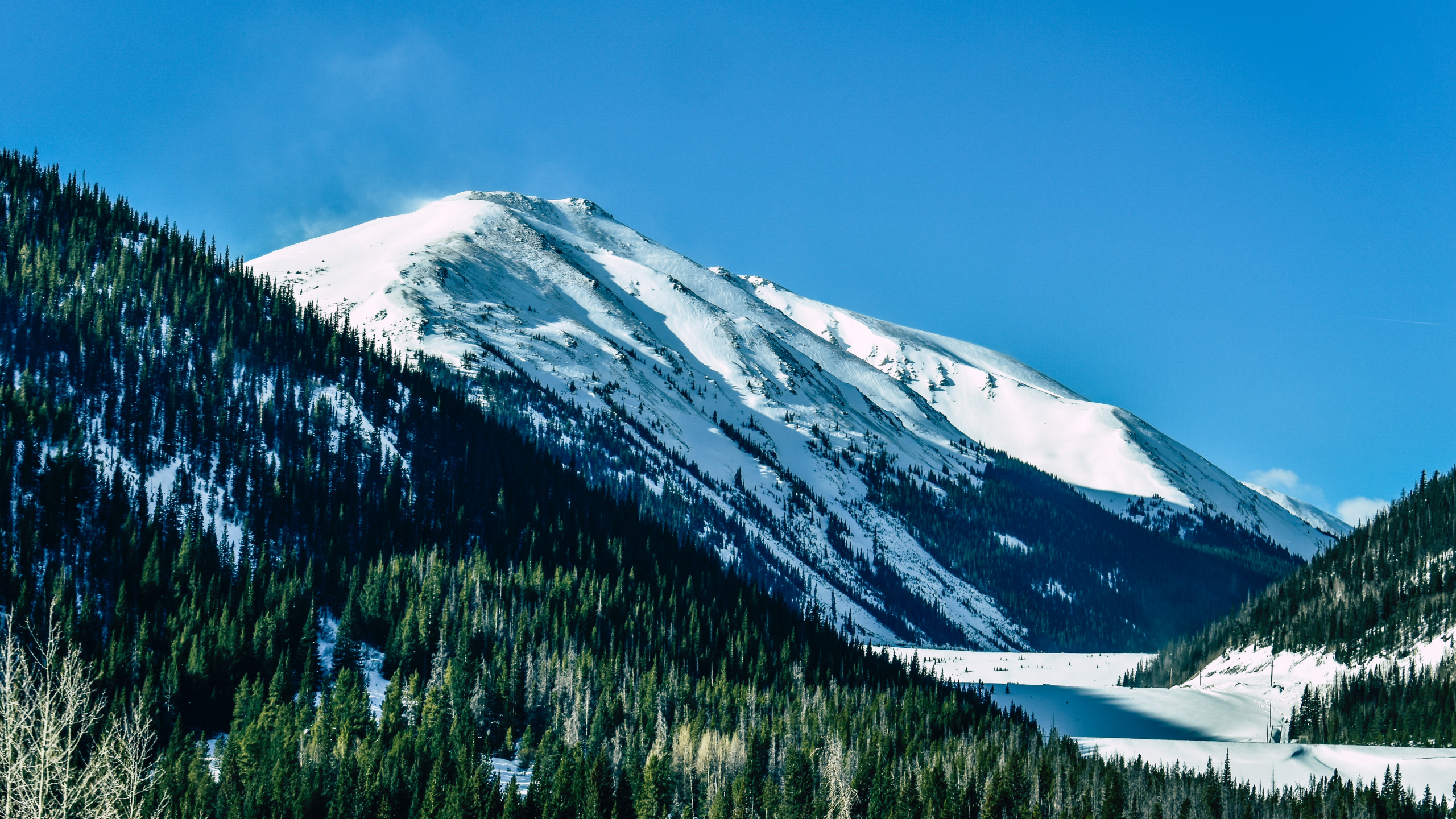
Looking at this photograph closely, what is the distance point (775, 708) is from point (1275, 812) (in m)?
56.8

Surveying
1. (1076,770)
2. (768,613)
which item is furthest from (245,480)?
(1076,770)

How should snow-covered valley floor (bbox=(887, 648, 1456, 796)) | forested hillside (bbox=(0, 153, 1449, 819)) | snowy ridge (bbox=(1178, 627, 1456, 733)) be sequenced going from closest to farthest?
forested hillside (bbox=(0, 153, 1449, 819)) < snow-covered valley floor (bbox=(887, 648, 1456, 796)) < snowy ridge (bbox=(1178, 627, 1456, 733))

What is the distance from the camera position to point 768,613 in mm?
194625

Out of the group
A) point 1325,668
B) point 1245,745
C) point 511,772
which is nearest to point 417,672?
point 511,772

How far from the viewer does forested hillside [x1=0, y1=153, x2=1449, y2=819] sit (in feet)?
337

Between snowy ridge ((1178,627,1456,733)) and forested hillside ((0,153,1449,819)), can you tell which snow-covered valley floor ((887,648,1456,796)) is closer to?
snowy ridge ((1178,627,1456,733))

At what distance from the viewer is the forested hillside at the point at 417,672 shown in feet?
337

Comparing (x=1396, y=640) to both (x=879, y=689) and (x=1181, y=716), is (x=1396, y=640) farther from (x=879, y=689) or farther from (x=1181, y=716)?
(x=879, y=689)

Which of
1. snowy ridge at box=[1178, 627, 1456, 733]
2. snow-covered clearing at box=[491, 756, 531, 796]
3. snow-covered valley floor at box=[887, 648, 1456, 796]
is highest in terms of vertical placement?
snowy ridge at box=[1178, 627, 1456, 733]

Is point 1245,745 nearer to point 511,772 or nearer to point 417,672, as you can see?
point 511,772

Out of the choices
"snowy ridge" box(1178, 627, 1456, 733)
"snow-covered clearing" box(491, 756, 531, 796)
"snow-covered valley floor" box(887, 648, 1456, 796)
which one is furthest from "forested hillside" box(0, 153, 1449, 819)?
"snowy ridge" box(1178, 627, 1456, 733)

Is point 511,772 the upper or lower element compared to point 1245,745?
lower

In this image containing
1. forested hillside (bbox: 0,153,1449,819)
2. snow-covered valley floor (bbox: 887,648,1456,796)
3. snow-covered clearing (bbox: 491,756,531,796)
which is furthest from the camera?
snow-covered valley floor (bbox: 887,648,1456,796)

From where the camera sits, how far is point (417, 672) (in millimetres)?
142250
